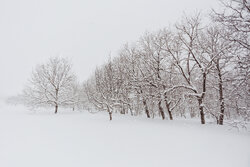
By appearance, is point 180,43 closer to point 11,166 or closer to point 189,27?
point 189,27

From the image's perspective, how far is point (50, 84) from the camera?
1204 inches

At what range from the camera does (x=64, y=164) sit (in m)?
5.75

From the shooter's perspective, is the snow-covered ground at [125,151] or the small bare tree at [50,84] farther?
the small bare tree at [50,84]

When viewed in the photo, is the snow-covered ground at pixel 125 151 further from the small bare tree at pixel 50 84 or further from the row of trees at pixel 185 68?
the small bare tree at pixel 50 84

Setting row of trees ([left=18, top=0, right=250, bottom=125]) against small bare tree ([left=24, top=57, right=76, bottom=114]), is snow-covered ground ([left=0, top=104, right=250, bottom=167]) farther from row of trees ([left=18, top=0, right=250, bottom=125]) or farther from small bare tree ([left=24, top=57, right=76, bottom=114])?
small bare tree ([left=24, top=57, right=76, bottom=114])

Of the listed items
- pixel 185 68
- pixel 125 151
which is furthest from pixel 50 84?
pixel 125 151

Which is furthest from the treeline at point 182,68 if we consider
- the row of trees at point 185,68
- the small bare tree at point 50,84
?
the small bare tree at point 50,84

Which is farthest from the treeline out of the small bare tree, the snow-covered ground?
the small bare tree

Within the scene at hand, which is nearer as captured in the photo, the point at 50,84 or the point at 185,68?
the point at 185,68

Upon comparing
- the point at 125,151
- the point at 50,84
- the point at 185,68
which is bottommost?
the point at 125,151

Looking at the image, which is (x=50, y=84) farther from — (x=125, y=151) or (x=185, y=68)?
(x=125, y=151)

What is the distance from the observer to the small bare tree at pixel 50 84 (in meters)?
29.0

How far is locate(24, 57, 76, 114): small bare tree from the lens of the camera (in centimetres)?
2897

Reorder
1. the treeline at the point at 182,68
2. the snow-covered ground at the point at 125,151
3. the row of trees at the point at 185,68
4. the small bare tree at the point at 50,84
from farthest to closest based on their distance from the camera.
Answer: the small bare tree at the point at 50,84
the treeline at the point at 182,68
the row of trees at the point at 185,68
the snow-covered ground at the point at 125,151
